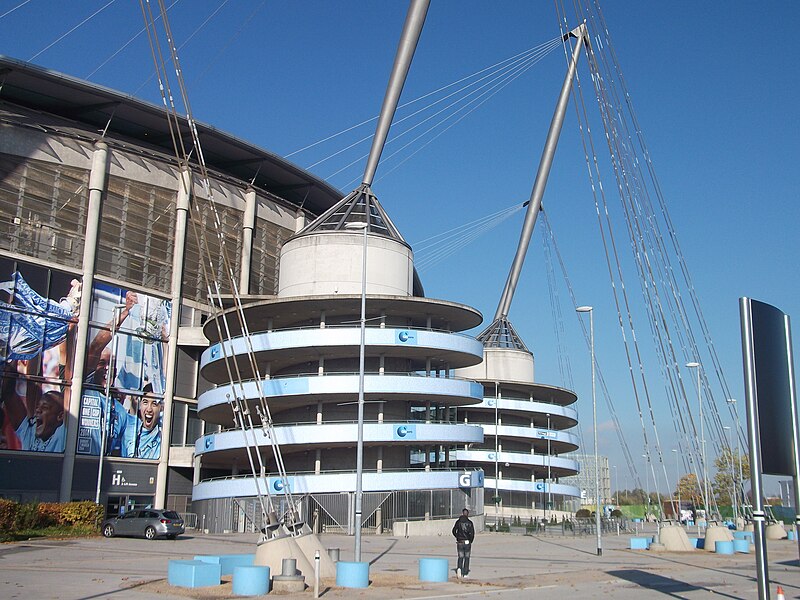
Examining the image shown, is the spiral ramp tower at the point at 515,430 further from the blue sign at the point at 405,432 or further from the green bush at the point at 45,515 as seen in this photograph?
the green bush at the point at 45,515

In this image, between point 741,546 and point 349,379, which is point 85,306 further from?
point 741,546

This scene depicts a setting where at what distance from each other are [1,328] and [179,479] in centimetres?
1974

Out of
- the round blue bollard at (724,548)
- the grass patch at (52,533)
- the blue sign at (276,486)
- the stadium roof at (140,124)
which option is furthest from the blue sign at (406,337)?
the stadium roof at (140,124)

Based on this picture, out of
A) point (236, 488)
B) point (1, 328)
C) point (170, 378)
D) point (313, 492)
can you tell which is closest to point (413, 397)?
point (313, 492)

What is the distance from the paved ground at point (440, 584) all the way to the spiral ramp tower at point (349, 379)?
10.9 metres

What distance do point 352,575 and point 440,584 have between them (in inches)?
108

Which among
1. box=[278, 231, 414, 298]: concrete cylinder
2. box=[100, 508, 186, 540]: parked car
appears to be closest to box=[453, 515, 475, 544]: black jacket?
box=[100, 508, 186, 540]: parked car

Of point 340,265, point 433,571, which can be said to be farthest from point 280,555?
point 340,265

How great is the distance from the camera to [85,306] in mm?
62688

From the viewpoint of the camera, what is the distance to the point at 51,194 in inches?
2496

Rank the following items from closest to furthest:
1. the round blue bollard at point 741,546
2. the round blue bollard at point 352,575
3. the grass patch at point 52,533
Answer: the round blue bollard at point 352,575 → the grass patch at point 52,533 → the round blue bollard at point 741,546

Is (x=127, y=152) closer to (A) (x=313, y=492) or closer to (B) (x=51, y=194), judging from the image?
(B) (x=51, y=194)

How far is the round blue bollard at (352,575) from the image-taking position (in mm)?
21250

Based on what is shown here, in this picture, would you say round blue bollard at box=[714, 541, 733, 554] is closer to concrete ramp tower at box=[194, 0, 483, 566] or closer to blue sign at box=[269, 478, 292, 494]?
concrete ramp tower at box=[194, 0, 483, 566]
